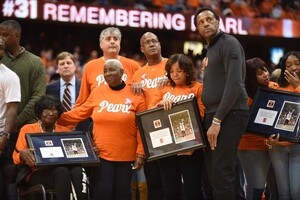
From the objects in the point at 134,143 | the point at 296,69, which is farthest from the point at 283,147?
the point at 134,143

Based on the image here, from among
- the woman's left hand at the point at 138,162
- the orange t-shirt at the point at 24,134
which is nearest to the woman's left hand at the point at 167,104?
the woman's left hand at the point at 138,162

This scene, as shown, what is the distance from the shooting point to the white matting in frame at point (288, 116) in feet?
18.3

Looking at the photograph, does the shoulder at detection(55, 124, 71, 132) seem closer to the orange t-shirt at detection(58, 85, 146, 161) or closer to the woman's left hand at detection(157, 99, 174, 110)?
the orange t-shirt at detection(58, 85, 146, 161)

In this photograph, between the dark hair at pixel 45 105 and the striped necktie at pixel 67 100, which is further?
the striped necktie at pixel 67 100

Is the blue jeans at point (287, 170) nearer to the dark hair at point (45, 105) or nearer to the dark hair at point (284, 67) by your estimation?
the dark hair at point (284, 67)

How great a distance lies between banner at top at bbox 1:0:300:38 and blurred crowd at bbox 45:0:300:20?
348 millimetres

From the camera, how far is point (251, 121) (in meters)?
5.75

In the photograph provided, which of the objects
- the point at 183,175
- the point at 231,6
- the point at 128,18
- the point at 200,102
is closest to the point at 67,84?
the point at 200,102

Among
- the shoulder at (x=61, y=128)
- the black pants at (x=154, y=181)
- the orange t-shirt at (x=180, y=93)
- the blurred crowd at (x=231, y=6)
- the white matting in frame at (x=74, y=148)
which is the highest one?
the blurred crowd at (x=231, y=6)

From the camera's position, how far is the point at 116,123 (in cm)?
582

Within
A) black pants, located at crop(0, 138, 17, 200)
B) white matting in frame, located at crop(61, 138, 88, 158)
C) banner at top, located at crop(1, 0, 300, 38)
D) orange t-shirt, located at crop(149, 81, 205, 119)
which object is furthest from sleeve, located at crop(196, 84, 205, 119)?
banner at top, located at crop(1, 0, 300, 38)

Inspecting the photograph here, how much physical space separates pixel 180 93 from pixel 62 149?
1258 millimetres

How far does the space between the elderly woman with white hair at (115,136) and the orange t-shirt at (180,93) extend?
0.29 m

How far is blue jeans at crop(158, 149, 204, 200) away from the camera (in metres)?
5.49
